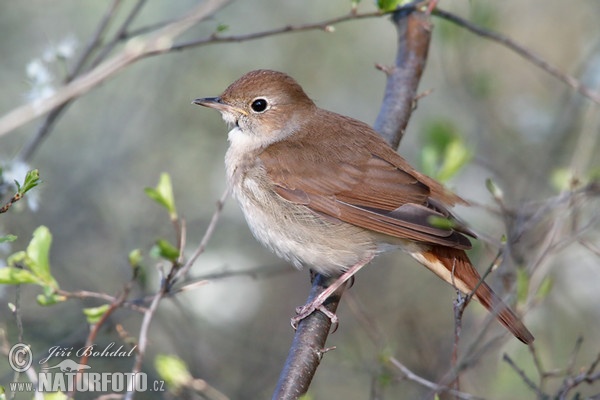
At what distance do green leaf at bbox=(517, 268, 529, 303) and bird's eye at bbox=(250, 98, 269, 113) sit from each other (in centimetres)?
213

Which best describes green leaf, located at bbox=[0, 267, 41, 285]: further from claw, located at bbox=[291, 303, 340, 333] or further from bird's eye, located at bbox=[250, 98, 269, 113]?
bird's eye, located at bbox=[250, 98, 269, 113]

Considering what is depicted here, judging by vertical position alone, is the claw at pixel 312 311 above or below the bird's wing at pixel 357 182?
below

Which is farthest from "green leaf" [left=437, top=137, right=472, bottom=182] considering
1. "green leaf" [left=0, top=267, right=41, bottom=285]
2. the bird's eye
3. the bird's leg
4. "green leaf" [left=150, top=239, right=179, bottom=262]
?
"green leaf" [left=0, top=267, right=41, bottom=285]

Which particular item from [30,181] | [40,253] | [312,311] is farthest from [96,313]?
[312,311]

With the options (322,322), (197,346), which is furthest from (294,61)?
(322,322)

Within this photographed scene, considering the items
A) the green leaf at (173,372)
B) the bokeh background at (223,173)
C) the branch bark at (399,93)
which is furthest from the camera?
the bokeh background at (223,173)

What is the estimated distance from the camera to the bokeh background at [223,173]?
5805 mm

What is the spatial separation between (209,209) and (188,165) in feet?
2.19

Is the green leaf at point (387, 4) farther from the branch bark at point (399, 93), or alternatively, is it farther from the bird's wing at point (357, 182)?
the bird's wing at point (357, 182)

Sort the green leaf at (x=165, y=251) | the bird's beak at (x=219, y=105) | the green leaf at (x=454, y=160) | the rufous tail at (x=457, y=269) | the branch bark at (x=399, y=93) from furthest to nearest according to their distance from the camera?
1. the bird's beak at (x=219, y=105)
2. the green leaf at (x=454, y=160)
3. the rufous tail at (x=457, y=269)
4. the branch bark at (x=399, y=93)
5. the green leaf at (x=165, y=251)

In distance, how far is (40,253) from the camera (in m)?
3.08

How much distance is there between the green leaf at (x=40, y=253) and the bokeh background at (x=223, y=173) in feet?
6.08

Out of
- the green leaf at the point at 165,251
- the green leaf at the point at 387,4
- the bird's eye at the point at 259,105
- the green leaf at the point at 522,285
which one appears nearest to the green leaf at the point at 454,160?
the green leaf at the point at 387,4

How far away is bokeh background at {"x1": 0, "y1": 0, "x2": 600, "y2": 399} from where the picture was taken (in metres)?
5.80
